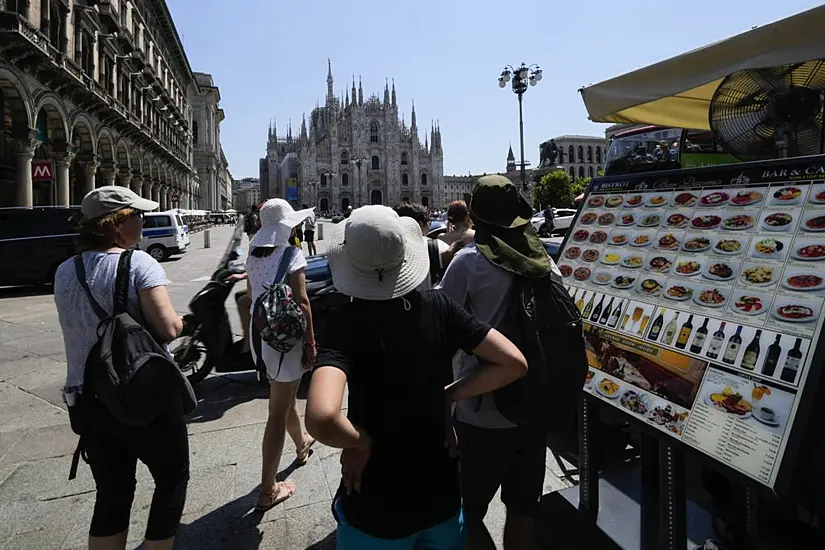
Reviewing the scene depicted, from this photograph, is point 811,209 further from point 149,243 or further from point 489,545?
point 149,243

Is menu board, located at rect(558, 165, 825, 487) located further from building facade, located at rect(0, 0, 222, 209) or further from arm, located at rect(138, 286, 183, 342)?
building facade, located at rect(0, 0, 222, 209)

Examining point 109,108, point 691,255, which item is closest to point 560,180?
point 109,108

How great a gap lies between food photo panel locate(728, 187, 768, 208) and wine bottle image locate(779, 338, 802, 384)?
0.66 metres

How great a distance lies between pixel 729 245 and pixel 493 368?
1.27 meters

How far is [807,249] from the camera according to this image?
171 centimetres

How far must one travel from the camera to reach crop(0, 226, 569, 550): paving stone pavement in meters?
2.57

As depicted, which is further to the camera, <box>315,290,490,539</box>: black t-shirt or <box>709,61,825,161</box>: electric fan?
<box>709,61,825,161</box>: electric fan

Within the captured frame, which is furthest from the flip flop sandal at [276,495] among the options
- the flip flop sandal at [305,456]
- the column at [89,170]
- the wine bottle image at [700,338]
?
the column at [89,170]

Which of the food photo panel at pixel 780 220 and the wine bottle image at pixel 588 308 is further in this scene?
the wine bottle image at pixel 588 308

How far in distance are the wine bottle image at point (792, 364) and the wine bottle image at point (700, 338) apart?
297 millimetres

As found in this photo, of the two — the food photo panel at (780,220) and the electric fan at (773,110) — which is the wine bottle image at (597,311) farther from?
the electric fan at (773,110)

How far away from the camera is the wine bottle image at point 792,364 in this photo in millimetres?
1564

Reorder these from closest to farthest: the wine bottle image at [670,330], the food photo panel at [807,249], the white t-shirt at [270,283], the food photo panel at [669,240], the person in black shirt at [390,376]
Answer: the person in black shirt at [390,376] < the food photo panel at [807,249] < the wine bottle image at [670,330] < the food photo panel at [669,240] < the white t-shirt at [270,283]

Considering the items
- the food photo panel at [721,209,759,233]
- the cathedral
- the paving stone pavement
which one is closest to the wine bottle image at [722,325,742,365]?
the food photo panel at [721,209,759,233]
